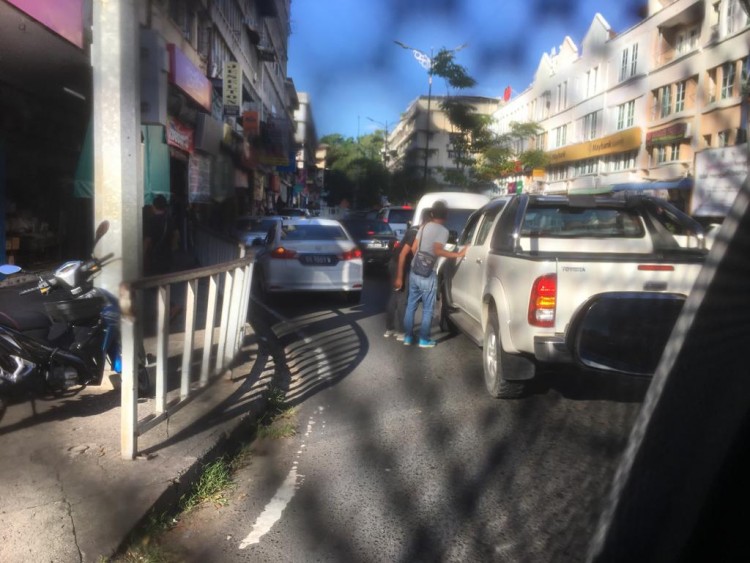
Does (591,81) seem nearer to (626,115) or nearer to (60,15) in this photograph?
(626,115)

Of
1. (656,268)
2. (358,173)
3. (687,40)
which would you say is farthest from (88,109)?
(358,173)

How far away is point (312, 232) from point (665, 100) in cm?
2216

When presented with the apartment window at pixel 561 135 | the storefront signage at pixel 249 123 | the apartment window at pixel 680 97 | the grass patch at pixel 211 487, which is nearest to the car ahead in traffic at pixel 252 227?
the storefront signage at pixel 249 123

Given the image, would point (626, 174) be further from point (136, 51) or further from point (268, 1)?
point (136, 51)

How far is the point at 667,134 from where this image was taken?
28.9 meters

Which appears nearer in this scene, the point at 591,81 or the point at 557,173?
the point at 591,81

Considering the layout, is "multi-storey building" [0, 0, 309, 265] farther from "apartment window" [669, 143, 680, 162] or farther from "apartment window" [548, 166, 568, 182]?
"apartment window" [669, 143, 680, 162]

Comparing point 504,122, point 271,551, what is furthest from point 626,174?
point 271,551

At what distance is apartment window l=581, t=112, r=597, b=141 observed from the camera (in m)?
26.3

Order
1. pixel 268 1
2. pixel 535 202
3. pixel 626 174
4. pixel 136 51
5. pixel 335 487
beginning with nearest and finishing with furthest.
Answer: pixel 335 487 < pixel 136 51 < pixel 535 202 < pixel 626 174 < pixel 268 1

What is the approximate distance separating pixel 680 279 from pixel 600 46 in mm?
2168

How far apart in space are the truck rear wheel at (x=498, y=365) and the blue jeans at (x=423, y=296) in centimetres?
176

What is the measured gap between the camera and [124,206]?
5.16m

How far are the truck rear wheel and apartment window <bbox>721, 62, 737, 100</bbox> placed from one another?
22587 millimetres
